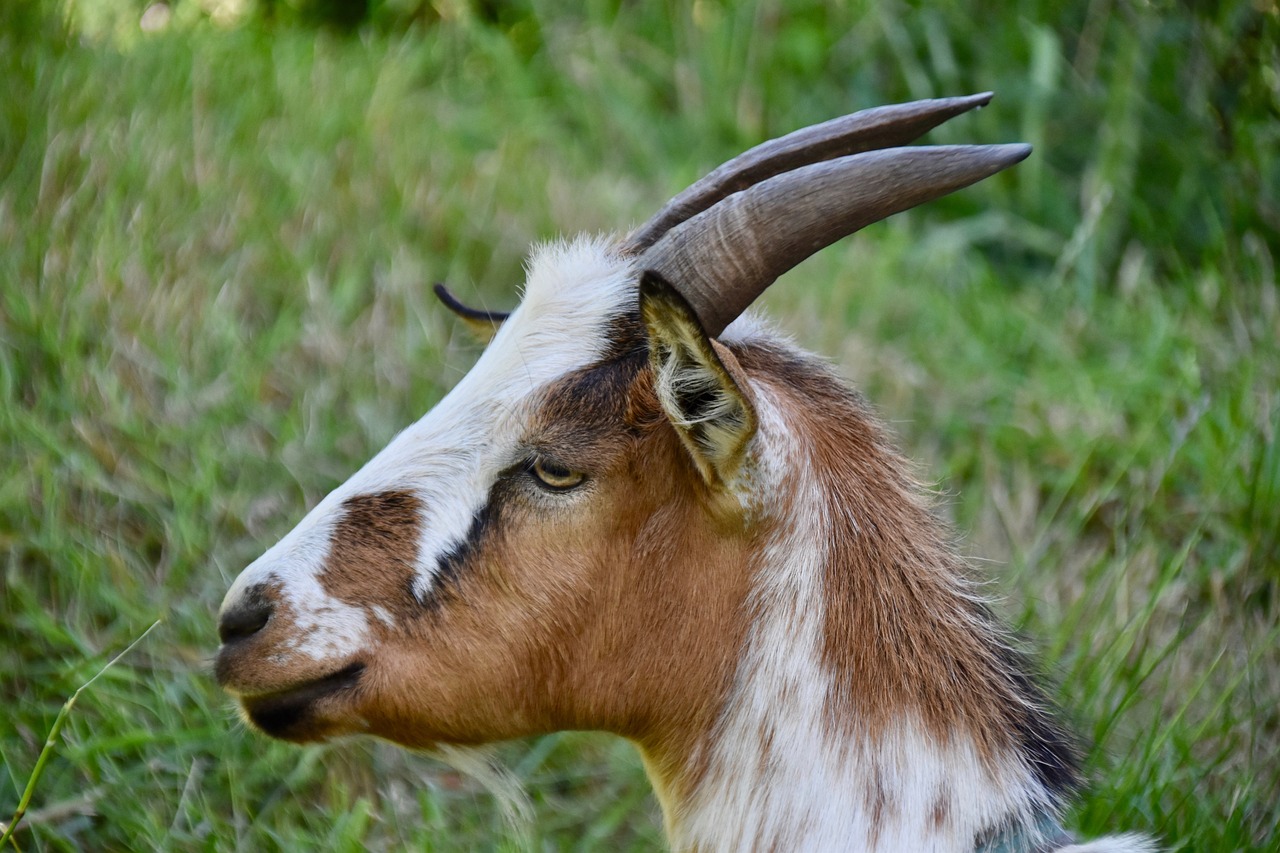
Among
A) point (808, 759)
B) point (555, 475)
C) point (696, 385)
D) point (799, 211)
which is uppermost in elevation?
point (799, 211)

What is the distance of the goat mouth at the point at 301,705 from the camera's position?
2172 millimetres

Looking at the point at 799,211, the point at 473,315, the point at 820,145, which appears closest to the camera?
the point at 799,211

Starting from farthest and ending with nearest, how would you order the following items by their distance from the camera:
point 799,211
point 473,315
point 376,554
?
1. point 473,315
2. point 376,554
3. point 799,211

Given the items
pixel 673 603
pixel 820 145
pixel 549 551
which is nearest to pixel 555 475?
pixel 549 551

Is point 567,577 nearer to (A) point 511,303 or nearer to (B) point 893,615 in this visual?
(B) point 893,615

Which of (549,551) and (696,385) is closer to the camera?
(696,385)

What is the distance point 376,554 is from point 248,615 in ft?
0.80

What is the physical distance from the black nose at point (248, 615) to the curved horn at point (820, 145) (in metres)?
0.98

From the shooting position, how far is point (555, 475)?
2203mm

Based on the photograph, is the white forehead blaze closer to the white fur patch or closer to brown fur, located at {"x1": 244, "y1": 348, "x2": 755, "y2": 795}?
brown fur, located at {"x1": 244, "y1": 348, "x2": 755, "y2": 795}

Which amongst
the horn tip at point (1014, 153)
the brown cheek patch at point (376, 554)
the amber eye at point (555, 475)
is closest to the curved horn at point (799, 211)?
the horn tip at point (1014, 153)

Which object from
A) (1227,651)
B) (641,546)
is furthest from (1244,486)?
(641,546)

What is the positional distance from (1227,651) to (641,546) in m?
2.37

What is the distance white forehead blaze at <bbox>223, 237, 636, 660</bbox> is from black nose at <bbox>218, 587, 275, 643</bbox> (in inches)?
0.6
